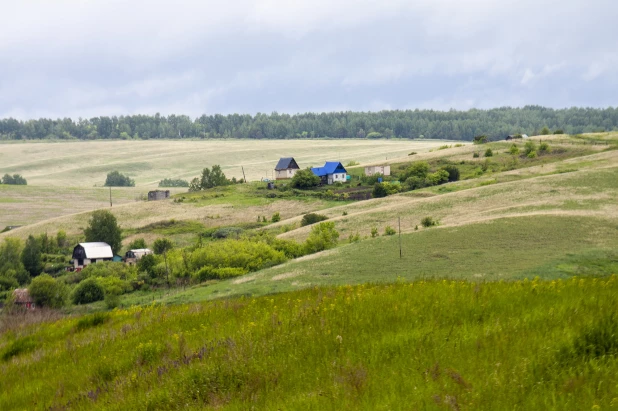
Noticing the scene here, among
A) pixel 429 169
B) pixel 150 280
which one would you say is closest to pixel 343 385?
pixel 150 280

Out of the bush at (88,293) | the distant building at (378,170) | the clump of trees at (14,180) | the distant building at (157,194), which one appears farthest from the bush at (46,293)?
the clump of trees at (14,180)

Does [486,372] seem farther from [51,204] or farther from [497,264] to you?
[51,204]

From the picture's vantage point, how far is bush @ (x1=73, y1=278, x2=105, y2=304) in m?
60.5

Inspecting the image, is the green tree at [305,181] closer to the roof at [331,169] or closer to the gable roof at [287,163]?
the roof at [331,169]

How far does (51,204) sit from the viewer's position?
6038 inches

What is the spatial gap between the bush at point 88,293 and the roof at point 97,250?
2320 cm

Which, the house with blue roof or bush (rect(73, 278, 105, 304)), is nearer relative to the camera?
bush (rect(73, 278, 105, 304))

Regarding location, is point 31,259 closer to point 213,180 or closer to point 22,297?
point 22,297

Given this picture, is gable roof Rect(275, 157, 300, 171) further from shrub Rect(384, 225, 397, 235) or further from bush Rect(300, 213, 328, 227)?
shrub Rect(384, 225, 397, 235)

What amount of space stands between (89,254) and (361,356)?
270 ft

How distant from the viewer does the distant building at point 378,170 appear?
437 ft

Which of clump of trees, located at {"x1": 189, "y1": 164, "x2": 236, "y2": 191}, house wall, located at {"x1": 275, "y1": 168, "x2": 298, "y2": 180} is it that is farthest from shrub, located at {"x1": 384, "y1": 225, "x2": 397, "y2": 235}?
house wall, located at {"x1": 275, "y1": 168, "x2": 298, "y2": 180}

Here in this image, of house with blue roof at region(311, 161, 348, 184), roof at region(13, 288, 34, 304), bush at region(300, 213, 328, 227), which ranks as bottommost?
roof at region(13, 288, 34, 304)

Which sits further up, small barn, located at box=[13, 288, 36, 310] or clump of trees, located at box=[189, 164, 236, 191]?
clump of trees, located at box=[189, 164, 236, 191]
